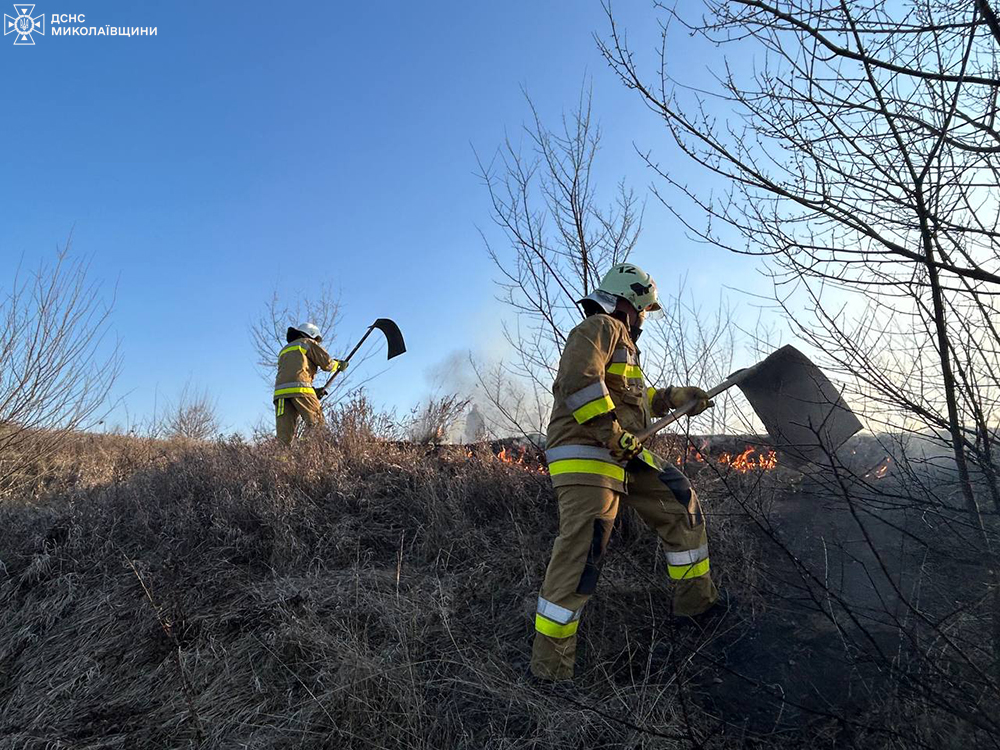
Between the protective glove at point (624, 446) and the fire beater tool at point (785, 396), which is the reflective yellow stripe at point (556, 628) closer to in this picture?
the protective glove at point (624, 446)

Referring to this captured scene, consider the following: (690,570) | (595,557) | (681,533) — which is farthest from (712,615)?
(595,557)

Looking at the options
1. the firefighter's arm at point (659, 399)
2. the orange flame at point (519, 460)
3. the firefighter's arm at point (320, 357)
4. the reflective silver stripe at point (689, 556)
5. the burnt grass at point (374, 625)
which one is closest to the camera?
the burnt grass at point (374, 625)

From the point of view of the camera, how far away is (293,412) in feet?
26.3

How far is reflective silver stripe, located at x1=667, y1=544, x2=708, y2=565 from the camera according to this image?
3354mm

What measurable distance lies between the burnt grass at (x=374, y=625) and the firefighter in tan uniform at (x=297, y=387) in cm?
198

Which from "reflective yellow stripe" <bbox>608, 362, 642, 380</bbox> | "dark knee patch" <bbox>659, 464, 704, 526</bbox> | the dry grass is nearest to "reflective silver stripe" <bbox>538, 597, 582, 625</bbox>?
the dry grass

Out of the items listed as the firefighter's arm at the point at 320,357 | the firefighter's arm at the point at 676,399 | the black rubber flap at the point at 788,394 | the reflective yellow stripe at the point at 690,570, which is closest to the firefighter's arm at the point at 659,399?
the firefighter's arm at the point at 676,399

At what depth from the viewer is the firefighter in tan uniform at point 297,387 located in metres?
7.85

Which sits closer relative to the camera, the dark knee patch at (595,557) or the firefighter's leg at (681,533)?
the dark knee patch at (595,557)

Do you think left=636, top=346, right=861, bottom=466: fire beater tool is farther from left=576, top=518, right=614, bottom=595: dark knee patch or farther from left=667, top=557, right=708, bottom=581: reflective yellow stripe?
left=667, top=557, right=708, bottom=581: reflective yellow stripe

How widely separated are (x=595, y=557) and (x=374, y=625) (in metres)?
1.43

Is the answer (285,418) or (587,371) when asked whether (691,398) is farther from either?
(285,418)

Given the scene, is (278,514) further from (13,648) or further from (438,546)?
(13,648)

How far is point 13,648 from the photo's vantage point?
13.0ft
